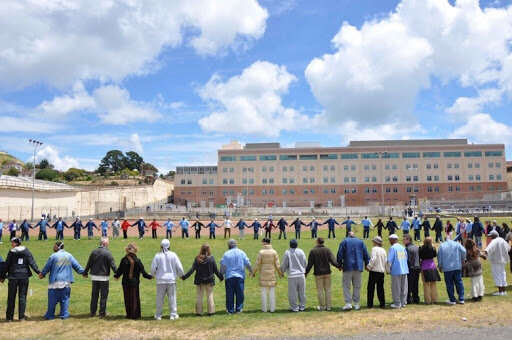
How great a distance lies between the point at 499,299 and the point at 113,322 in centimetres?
1039

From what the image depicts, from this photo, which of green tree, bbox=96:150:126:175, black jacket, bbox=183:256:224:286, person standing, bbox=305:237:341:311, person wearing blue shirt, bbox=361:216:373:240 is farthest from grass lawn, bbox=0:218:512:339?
green tree, bbox=96:150:126:175

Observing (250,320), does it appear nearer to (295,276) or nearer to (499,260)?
(295,276)

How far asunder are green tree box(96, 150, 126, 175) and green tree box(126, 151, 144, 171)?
158 cm

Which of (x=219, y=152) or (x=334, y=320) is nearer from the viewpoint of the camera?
(x=334, y=320)

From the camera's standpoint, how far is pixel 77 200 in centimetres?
6812

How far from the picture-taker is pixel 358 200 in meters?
88.6

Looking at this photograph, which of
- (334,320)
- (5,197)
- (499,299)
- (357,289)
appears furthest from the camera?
(5,197)

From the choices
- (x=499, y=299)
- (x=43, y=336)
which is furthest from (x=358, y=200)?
(x=43, y=336)

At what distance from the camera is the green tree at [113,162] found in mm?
134750

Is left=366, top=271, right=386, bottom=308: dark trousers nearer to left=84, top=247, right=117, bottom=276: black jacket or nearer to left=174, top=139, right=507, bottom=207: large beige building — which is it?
left=84, top=247, right=117, bottom=276: black jacket

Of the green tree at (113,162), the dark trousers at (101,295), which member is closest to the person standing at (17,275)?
the dark trousers at (101,295)

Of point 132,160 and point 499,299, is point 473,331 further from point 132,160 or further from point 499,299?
point 132,160

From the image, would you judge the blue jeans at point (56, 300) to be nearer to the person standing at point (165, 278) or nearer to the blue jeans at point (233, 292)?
the person standing at point (165, 278)

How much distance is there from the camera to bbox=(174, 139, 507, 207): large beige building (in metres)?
88.0
